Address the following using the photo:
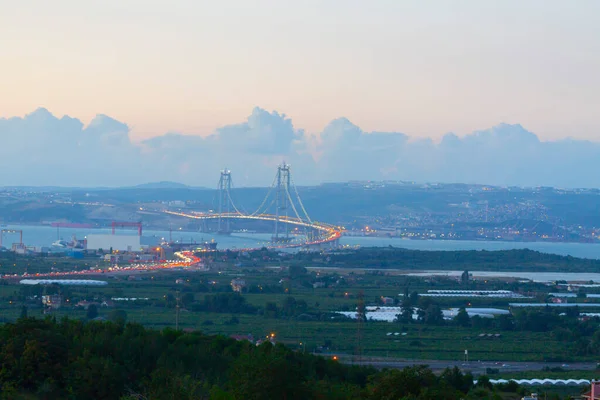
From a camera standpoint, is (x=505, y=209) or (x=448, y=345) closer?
(x=448, y=345)

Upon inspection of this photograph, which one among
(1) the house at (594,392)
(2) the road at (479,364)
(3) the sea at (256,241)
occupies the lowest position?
(3) the sea at (256,241)

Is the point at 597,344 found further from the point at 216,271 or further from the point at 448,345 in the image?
the point at 216,271

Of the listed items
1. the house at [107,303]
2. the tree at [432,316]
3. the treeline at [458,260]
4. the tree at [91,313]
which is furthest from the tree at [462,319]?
the treeline at [458,260]

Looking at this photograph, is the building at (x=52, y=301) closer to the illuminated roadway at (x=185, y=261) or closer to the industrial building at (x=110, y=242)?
the illuminated roadway at (x=185, y=261)

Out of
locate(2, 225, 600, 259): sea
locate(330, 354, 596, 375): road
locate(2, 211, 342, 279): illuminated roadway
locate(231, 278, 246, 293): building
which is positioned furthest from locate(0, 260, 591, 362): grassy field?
locate(2, 225, 600, 259): sea

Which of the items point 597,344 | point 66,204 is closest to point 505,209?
point 66,204

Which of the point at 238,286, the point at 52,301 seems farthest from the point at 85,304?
the point at 238,286
